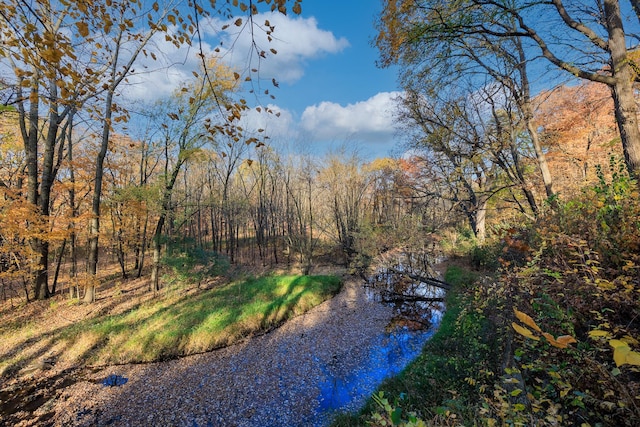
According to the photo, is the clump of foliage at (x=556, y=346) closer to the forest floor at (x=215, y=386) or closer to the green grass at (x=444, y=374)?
the green grass at (x=444, y=374)

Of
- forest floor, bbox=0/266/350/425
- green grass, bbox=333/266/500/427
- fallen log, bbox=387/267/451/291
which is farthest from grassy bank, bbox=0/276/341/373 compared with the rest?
green grass, bbox=333/266/500/427

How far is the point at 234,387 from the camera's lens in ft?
19.6

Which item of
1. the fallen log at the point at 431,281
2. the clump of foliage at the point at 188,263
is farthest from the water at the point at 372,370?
the clump of foliage at the point at 188,263

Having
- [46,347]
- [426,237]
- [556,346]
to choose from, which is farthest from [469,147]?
[46,347]

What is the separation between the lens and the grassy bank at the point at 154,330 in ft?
23.7

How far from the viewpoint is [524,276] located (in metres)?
3.30

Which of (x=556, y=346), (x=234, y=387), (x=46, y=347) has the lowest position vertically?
(x=234, y=387)

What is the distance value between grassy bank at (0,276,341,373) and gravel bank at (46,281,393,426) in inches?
19.3

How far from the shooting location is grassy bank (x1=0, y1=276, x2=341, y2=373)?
23.7 ft

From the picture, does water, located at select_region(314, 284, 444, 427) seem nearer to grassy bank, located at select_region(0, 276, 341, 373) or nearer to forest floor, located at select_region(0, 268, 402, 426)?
forest floor, located at select_region(0, 268, 402, 426)

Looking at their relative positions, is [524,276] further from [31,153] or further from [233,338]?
[31,153]

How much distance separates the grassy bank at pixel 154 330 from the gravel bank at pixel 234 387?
1.61ft

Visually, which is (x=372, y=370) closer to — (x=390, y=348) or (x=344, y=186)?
(x=390, y=348)

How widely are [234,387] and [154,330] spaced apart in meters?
3.72
